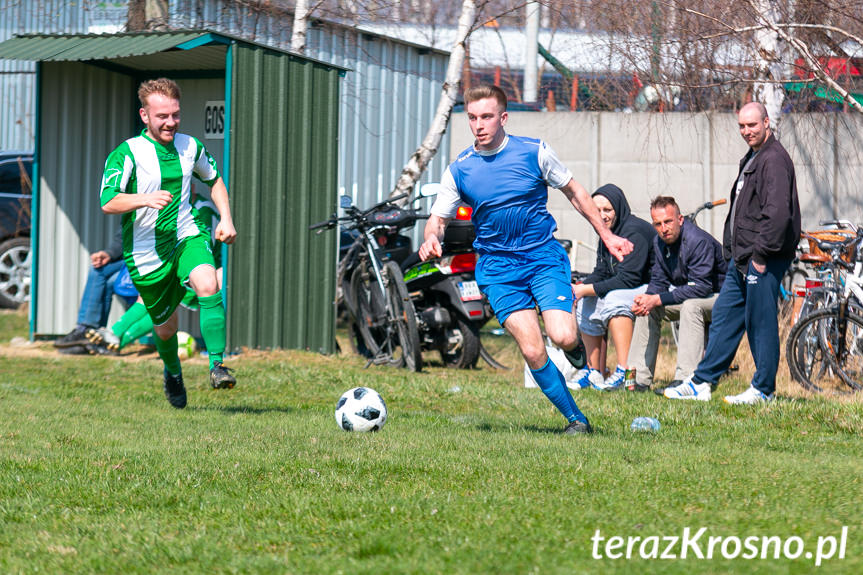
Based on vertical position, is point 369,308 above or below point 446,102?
below

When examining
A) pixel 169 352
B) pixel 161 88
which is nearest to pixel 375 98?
pixel 169 352

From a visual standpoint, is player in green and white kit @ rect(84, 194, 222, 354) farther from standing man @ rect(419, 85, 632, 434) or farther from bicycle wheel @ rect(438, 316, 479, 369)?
standing man @ rect(419, 85, 632, 434)

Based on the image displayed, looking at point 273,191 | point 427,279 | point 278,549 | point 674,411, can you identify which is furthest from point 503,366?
point 278,549

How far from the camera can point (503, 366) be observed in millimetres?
11469

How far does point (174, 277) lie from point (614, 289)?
3.80 m

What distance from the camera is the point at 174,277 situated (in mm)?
7840

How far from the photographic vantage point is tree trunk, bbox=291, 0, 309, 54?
13680 millimetres

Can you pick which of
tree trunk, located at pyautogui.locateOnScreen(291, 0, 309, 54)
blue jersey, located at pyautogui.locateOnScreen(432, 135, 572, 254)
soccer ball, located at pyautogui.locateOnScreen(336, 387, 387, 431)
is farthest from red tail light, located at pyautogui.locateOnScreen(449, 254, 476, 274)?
tree trunk, located at pyautogui.locateOnScreen(291, 0, 309, 54)

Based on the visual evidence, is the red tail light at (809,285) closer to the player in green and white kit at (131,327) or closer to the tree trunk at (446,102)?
the tree trunk at (446,102)

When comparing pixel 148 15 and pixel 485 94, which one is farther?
pixel 148 15

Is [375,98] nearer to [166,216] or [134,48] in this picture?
[134,48]

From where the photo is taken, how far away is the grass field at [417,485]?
4.03m

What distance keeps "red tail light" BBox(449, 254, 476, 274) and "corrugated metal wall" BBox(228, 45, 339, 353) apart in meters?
1.74

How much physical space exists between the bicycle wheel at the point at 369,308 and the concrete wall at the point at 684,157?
2656 mm
